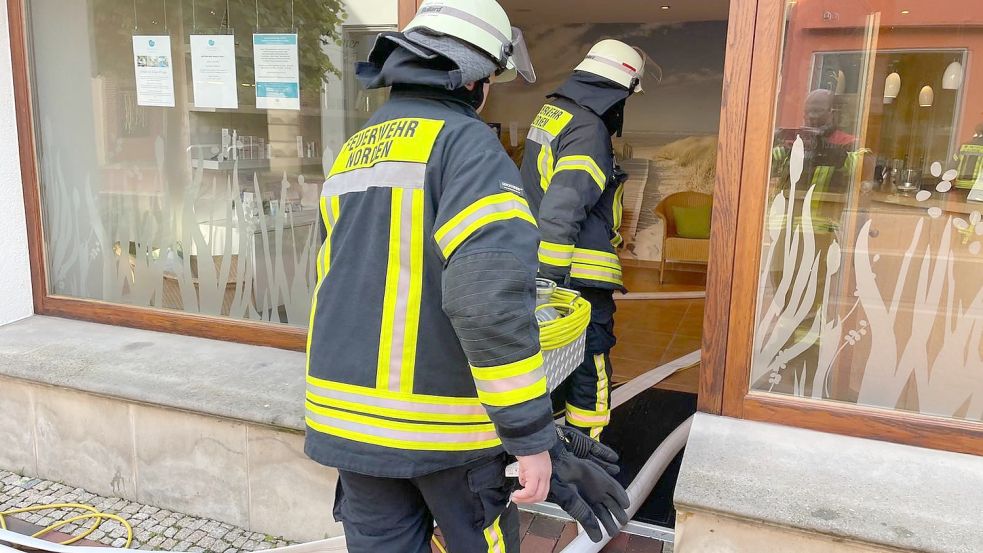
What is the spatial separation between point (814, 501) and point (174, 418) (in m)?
2.48

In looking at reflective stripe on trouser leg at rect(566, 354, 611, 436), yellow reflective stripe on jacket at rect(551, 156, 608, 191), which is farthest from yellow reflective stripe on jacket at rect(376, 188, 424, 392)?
reflective stripe on trouser leg at rect(566, 354, 611, 436)

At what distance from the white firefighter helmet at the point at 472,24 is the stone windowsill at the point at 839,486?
1.41 metres

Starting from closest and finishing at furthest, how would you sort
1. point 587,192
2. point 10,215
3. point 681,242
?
point 587,192, point 10,215, point 681,242

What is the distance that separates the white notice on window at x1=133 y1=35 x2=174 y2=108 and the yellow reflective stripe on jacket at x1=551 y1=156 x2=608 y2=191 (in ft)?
6.71

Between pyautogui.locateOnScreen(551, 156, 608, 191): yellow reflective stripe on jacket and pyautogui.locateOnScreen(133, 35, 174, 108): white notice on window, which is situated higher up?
pyautogui.locateOnScreen(133, 35, 174, 108): white notice on window

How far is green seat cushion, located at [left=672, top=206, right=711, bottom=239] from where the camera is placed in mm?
8852

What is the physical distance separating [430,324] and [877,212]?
69.1 inches

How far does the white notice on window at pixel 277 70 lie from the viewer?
343cm


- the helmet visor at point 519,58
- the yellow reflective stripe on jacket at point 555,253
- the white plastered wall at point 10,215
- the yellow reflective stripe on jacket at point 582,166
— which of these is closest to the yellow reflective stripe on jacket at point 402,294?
the helmet visor at point 519,58

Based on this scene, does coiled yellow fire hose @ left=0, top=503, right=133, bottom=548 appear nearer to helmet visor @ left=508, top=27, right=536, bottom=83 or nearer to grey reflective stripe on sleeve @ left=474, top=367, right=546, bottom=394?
grey reflective stripe on sleeve @ left=474, top=367, right=546, bottom=394

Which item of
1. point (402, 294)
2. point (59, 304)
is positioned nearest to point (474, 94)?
point (402, 294)

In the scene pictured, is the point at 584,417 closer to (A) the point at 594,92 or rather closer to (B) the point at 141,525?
(A) the point at 594,92

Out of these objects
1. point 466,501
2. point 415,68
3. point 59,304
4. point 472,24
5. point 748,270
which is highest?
point 472,24

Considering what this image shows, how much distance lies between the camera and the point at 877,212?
2.53 m
